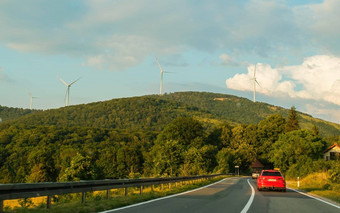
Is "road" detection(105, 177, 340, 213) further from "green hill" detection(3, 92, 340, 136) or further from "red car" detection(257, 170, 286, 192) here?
"green hill" detection(3, 92, 340, 136)

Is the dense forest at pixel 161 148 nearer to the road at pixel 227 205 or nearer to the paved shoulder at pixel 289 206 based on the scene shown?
the paved shoulder at pixel 289 206

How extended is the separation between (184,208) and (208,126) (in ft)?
519

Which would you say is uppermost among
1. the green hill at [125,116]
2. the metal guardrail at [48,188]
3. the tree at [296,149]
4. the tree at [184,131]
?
→ the green hill at [125,116]

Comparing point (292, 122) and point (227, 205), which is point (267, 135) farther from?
point (227, 205)

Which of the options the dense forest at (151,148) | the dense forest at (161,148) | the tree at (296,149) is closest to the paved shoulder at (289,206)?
the dense forest at (161,148)

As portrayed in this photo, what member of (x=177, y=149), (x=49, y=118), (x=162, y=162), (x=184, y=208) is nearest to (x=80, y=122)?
(x=49, y=118)

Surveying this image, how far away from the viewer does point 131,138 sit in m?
136

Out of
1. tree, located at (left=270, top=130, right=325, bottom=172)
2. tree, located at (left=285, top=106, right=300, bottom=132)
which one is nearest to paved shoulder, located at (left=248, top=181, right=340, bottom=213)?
tree, located at (left=270, top=130, right=325, bottom=172)

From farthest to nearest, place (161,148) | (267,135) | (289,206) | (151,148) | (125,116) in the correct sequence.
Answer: (125,116), (267,135), (151,148), (161,148), (289,206)

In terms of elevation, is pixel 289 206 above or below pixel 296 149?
below

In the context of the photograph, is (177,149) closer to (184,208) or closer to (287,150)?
(287,150)

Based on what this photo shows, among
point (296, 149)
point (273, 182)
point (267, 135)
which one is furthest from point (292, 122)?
point (273, 182)

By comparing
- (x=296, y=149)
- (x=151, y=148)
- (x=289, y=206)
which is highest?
(x=296, y=149)

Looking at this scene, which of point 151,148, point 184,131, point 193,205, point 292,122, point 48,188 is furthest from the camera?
point 292,122
